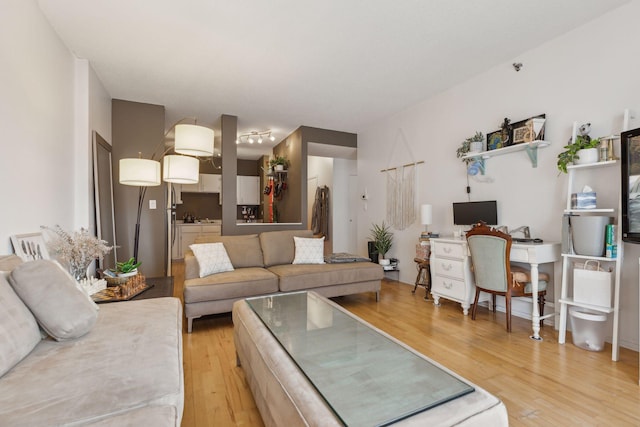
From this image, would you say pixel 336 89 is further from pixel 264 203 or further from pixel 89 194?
pixel 264 203

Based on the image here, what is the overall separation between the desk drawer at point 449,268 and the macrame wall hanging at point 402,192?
3.50ft

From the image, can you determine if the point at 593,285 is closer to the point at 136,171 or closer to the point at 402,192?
the point at 402,192

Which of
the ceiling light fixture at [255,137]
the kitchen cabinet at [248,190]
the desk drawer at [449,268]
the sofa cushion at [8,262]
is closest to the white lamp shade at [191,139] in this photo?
the sofa cushion at [8,262]

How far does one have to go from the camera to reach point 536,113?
303cm

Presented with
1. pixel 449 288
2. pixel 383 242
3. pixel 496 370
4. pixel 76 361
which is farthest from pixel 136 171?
pixel 383 242

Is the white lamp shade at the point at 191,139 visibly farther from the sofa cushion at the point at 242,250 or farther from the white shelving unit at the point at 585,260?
the white shelving unit at the point at 585,260

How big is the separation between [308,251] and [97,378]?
9.64 ft

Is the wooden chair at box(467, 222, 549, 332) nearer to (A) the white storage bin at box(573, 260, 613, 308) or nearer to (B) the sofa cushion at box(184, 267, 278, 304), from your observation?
(A) the white storage bin at box(573, 260, 613, 308)

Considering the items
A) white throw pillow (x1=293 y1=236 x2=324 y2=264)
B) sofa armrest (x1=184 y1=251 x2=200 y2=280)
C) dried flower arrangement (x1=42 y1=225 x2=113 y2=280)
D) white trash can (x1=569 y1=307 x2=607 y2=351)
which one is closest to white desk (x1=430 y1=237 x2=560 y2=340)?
white trash can (x1=569 y1=307 x2=607 y2=351)

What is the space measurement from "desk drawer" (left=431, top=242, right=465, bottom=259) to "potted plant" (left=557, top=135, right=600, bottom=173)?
1.19 metres

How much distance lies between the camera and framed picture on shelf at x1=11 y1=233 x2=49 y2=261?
1.92m

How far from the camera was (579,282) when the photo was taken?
2.45 meters

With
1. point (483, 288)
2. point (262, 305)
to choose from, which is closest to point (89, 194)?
point (262, 305)

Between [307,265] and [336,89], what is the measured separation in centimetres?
229
